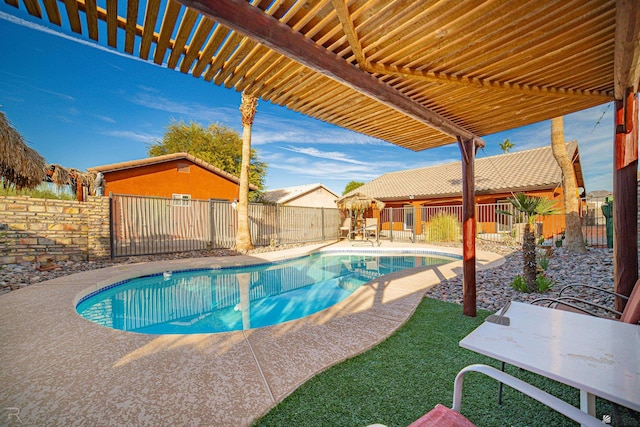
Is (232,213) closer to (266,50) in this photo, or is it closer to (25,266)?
(25,266)

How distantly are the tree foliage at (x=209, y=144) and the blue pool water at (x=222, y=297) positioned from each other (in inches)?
640

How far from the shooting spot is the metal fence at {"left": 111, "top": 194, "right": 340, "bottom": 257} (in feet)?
31.3

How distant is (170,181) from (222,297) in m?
11.3

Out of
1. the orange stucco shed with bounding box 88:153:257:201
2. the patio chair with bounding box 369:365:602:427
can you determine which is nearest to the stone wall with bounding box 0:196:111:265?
the orange stucco shed with bounding box 88:153:257:201

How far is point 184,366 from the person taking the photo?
94.6 inches

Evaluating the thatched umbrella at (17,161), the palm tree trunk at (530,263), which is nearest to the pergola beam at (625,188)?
the palm tree trunk at (530,263)

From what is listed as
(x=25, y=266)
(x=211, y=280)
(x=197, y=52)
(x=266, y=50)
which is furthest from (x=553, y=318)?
(x=25, y=266)

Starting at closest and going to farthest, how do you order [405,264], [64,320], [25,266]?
[64,320], [25,266], [405,264]

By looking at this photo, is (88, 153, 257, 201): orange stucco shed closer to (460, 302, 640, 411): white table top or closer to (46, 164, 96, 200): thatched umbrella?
(46, 164, 96, 200): thatched umbrella

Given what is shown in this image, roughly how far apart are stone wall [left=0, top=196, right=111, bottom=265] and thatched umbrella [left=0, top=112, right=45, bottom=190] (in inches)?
30.1

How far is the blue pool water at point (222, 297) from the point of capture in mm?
4406

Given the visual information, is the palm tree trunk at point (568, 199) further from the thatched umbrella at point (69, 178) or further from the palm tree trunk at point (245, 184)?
the thatched umbrella at point (69, 178)

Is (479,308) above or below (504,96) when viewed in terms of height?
below

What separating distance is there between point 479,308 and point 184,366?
13.2 ft
